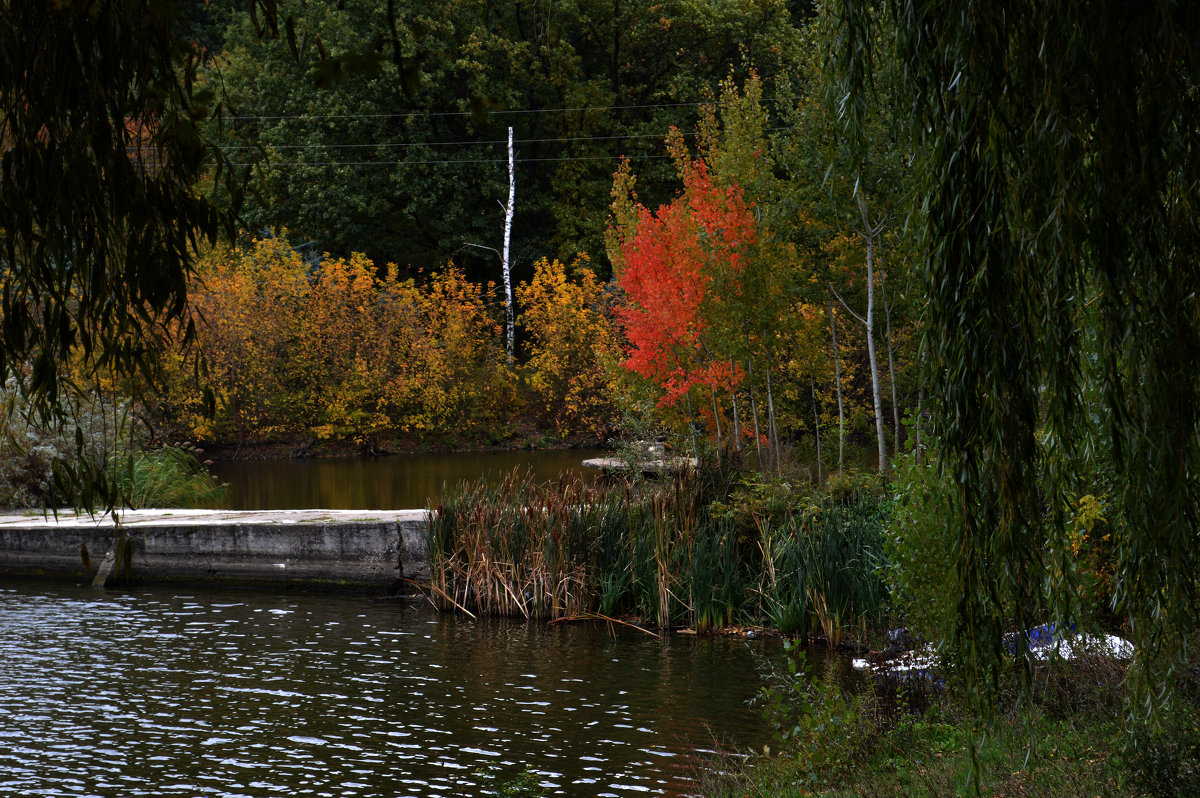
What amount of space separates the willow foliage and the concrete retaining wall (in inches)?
412

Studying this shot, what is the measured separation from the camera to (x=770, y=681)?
9305 millimetres

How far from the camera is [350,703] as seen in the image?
915 centimetres

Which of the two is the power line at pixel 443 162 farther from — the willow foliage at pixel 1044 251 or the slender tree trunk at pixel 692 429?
the willow foliage at pixel 1044 251

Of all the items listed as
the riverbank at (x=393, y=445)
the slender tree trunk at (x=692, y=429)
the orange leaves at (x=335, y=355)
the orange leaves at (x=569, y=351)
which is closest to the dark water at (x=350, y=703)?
the slender tree trunk at (x=692, y=429)

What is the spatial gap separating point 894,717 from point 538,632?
510 centimetres

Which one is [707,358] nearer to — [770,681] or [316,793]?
[770,681]

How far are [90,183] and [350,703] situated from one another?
6.59 meters

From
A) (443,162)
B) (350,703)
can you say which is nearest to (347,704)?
(350,703)

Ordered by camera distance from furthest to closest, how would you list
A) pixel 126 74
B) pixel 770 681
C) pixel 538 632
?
pixel 538 632, pixel 770 681, pixel 126 74

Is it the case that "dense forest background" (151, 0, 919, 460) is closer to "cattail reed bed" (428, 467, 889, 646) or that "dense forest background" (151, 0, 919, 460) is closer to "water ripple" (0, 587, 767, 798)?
"cattail reed bed" (428, 467, 889, 646)

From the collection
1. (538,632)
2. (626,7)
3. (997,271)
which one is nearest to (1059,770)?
(997,271)

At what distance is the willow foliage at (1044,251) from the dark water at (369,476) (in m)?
15.5

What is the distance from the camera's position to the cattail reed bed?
10.7 meters

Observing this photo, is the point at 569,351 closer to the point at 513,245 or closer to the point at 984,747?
the point at 513,245
